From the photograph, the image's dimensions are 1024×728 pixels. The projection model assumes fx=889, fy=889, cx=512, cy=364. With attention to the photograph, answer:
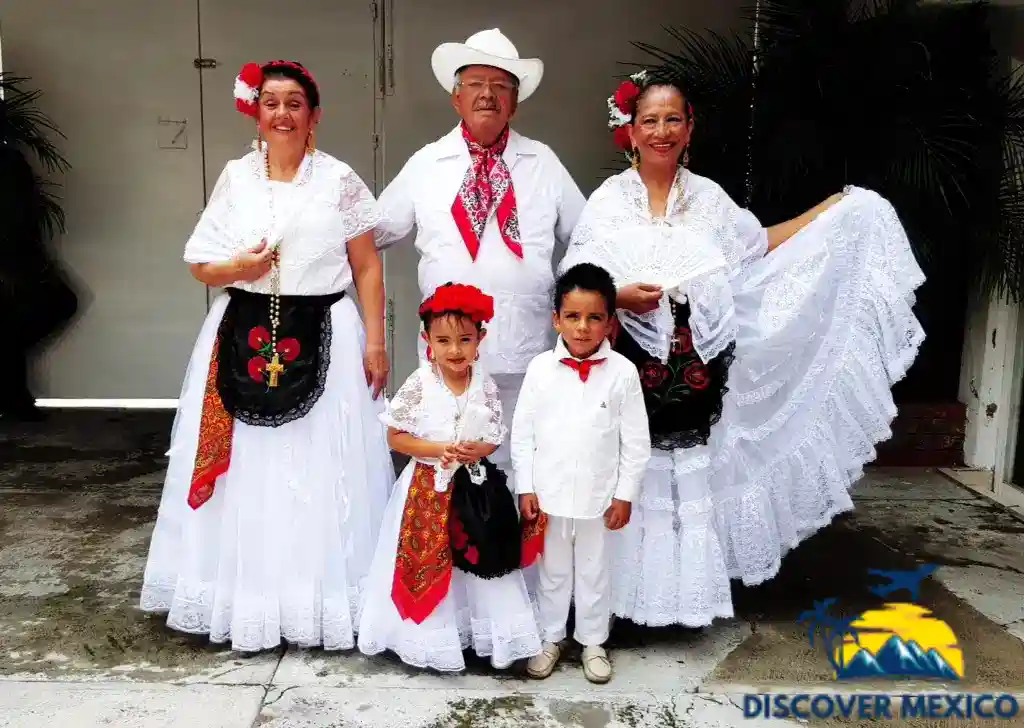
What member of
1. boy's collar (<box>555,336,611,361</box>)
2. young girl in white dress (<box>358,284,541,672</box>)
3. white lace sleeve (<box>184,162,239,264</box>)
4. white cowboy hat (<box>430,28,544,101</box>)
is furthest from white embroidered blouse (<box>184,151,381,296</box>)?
boy's collar (<box>555,336,611,361</box>)

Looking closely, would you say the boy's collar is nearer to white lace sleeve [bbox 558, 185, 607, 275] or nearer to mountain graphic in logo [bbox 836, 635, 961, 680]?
white lace sleeve [bbox 558, 185, 607, 275]

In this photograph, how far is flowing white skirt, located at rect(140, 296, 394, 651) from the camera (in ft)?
9.03

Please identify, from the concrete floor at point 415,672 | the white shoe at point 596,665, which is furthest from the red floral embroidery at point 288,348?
the white shoe at point 596,665

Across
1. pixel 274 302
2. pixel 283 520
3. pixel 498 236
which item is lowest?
pixel 283 520

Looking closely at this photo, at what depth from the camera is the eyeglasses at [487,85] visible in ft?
9.57

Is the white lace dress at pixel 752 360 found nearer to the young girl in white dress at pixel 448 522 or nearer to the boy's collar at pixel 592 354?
the boy's collar at pixel 592 354

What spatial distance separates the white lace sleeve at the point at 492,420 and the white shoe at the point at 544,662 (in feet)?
2.18

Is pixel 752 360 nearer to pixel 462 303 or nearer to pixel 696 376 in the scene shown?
pixel 696 376

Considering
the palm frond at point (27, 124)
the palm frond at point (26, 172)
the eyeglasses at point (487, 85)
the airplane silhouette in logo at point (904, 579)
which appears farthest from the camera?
the palm frond at point (27, 124)

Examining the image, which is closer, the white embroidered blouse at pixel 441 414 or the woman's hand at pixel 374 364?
the white embroidered blouse at pixel 441 414

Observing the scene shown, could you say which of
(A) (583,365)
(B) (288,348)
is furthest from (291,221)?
(A) (583,365)

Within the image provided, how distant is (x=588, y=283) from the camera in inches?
99.2

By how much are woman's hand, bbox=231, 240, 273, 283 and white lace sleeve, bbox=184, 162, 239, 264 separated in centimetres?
8

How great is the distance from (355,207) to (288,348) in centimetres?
50
